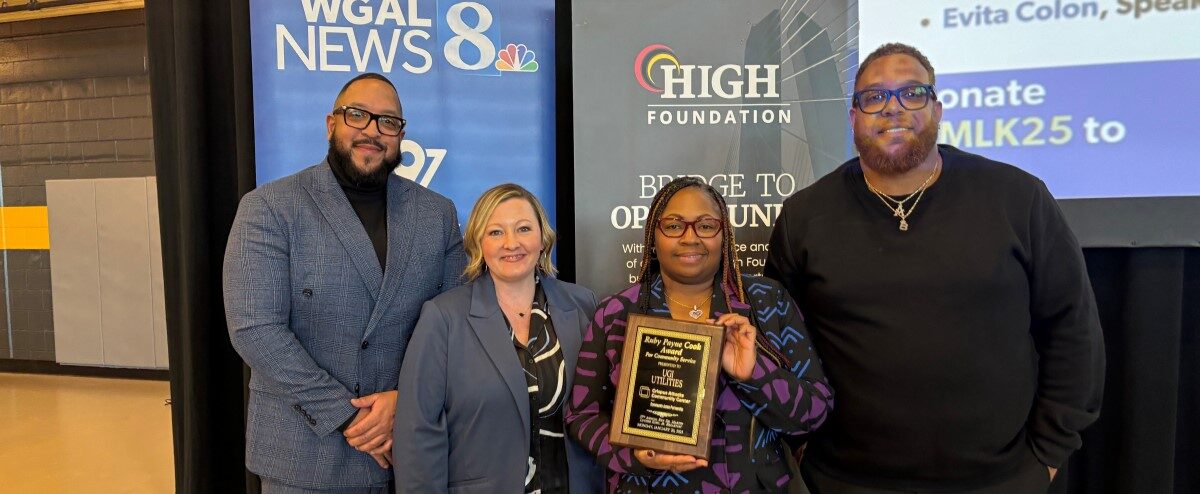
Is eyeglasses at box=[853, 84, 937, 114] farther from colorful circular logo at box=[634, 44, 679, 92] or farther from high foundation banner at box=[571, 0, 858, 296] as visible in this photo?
colorful circular logo at box=[634, 44, 679, 92]

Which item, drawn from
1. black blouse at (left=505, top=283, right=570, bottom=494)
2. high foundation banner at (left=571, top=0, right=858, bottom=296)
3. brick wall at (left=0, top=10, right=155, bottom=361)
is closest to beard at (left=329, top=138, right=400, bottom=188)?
black blouse at (left=505, top=283, right=570, bottom=494)

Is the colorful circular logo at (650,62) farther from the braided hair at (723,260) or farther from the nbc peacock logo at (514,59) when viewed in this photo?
the braided hair at (723,260)

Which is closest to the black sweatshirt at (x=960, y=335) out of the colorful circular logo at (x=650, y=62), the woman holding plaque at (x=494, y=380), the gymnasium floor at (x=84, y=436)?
the woman holding plaque at (x=494, y=380)

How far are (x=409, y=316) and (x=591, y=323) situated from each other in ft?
2.07

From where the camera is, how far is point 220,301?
3.18m

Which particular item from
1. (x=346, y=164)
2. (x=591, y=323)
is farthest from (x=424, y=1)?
(x=591, y=323)

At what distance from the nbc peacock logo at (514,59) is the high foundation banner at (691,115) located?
0.95ft

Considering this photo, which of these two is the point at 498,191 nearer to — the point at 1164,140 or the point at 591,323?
the point at 591,323

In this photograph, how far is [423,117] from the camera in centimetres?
285

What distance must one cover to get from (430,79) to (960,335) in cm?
219

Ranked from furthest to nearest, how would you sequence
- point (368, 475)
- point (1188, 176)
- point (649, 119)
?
point (649, 119) < point (1188, 176) < point (368, 475)

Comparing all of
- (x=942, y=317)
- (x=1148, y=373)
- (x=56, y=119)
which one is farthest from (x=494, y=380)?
(x=56, y=119)

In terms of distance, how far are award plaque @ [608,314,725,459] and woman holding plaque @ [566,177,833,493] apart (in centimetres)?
5

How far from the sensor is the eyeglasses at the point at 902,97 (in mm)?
1845
